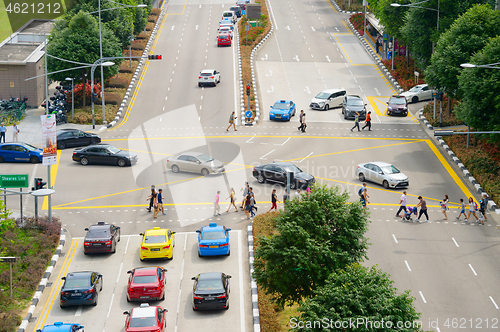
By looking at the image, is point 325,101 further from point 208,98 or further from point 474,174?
point 474,174

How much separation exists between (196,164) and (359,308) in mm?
22442

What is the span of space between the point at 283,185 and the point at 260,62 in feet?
106

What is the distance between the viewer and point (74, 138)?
42625 millimetres

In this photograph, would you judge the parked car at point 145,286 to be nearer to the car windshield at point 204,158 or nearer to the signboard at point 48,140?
the signboard at point 48,140

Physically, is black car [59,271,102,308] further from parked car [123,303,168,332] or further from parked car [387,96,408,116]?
parked car [387,96,408,116]

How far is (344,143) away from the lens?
4291 centimetres

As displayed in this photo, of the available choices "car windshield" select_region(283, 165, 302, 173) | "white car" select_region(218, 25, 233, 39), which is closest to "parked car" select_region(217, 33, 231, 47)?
"white car" select_region(218, 25, 233, 39)

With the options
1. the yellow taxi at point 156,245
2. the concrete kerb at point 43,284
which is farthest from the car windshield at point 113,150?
the yellow taxi at point 156,245

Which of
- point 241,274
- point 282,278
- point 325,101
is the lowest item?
point 241,274

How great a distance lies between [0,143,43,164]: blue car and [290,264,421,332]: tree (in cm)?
2743

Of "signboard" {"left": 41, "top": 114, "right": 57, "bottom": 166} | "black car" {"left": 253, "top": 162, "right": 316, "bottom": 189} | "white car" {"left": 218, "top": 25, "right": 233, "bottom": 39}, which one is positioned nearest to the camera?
"signboard" {"left": 41, "top": 114, "right": 57, "bottom": 166}

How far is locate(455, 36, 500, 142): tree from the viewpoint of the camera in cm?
3500

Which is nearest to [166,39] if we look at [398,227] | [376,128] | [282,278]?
[376,128]

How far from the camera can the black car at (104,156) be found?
127 feet
